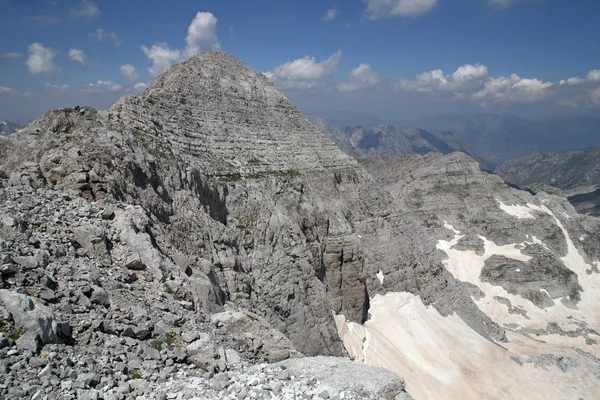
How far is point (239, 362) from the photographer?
13.5 metres

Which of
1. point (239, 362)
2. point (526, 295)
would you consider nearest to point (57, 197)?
point (239, 362)

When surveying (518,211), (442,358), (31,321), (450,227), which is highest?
(31,321)

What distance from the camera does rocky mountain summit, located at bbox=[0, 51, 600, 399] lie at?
38.3 ft

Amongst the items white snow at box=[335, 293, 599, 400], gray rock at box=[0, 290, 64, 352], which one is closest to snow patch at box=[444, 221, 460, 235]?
white snow at box=[335, 293, 599, 400]

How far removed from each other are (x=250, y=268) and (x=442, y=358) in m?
29.3

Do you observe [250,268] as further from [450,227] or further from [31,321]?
[450,227]

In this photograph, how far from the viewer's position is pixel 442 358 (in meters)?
48.9

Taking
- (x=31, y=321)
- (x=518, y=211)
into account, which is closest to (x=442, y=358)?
(x=31, y=321)

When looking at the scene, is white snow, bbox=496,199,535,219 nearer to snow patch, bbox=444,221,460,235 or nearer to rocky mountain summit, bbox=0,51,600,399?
rocky mountain summit, bbox=0,51,600,399

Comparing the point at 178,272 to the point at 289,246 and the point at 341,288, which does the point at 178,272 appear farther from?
the point at 341,288

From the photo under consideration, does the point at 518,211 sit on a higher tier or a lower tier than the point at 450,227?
higher

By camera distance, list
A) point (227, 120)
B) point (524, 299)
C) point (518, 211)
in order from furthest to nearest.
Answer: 1. point (518, 211)
2. point (524, 299)
3. point (227, 120)

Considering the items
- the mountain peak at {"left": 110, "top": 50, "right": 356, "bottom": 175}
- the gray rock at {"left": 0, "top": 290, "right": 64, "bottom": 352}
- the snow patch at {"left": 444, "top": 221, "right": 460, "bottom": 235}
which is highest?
the mountain peak at {"left": 110, "top": 50, "right": 356, "bottom": 175}

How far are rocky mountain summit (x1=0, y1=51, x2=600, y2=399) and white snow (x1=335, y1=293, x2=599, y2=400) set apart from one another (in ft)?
0.92
